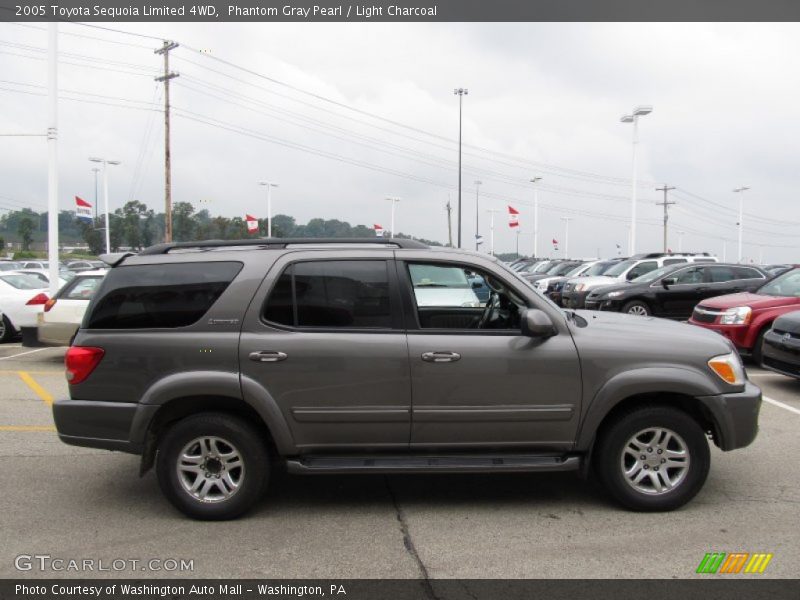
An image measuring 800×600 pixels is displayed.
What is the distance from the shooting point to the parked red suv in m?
9.82

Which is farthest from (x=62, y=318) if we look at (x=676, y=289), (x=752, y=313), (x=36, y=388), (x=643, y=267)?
(x=643, y=267)

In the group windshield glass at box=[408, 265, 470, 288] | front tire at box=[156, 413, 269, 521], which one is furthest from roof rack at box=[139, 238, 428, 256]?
front tire at box=[156, 413, 269, 521]

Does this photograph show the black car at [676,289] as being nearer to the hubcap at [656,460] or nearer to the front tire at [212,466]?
the hubcap at [656,460]

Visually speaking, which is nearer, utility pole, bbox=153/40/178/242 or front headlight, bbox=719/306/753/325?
front headlight, bbox=719/306/753/325

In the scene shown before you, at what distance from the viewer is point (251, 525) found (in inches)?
170

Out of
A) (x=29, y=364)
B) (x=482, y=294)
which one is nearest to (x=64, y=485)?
(x=482, y=294)

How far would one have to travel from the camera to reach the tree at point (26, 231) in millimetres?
70375

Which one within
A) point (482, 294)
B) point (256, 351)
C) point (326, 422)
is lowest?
point (326, 422)

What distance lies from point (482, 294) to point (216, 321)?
2010 mm

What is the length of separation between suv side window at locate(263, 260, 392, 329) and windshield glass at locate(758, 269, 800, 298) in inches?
328

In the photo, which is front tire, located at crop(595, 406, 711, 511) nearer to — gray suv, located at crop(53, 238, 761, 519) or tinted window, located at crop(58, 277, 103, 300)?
gray suv, located at crop(53, 238, 761, 519)

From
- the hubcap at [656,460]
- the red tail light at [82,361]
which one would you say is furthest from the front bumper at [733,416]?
the red tail light at [82,361]
